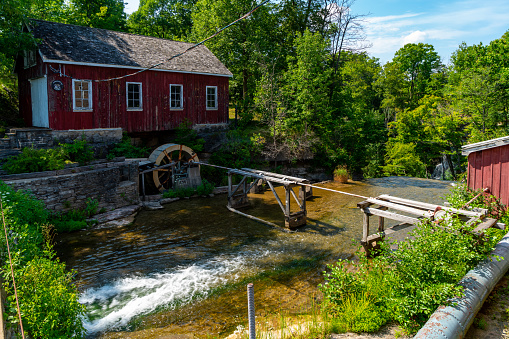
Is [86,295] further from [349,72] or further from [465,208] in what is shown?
[349,72]

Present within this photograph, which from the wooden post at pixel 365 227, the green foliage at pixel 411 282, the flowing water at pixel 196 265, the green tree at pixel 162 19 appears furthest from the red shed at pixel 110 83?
the green tree at pixel 162 19

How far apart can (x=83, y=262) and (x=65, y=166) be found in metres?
4.83

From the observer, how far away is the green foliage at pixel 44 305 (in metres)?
4.52

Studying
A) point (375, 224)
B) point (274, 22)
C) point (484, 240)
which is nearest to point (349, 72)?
point (274, 22)

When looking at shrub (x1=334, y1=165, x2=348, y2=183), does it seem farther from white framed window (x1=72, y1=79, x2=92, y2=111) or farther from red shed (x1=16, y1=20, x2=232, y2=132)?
white framed window (x1=72, y1=79, x2=92, y2=111)

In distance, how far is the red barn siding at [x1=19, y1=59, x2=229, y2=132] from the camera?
14430 mm

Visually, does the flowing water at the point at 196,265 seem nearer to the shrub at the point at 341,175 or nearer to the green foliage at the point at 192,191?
the green foliage at the point at 192,191

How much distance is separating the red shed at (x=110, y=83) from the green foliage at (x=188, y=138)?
26.4 inches

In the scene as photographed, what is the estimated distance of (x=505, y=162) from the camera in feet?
26.5

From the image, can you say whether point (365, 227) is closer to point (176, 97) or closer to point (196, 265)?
point (196, 265)

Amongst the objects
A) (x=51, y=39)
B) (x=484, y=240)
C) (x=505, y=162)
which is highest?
(x=51, y=39)

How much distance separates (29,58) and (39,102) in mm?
2450

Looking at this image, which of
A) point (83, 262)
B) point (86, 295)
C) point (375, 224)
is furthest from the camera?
point (375, 224)

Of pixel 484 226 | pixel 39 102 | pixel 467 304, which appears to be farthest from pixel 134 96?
pixel 467 304
